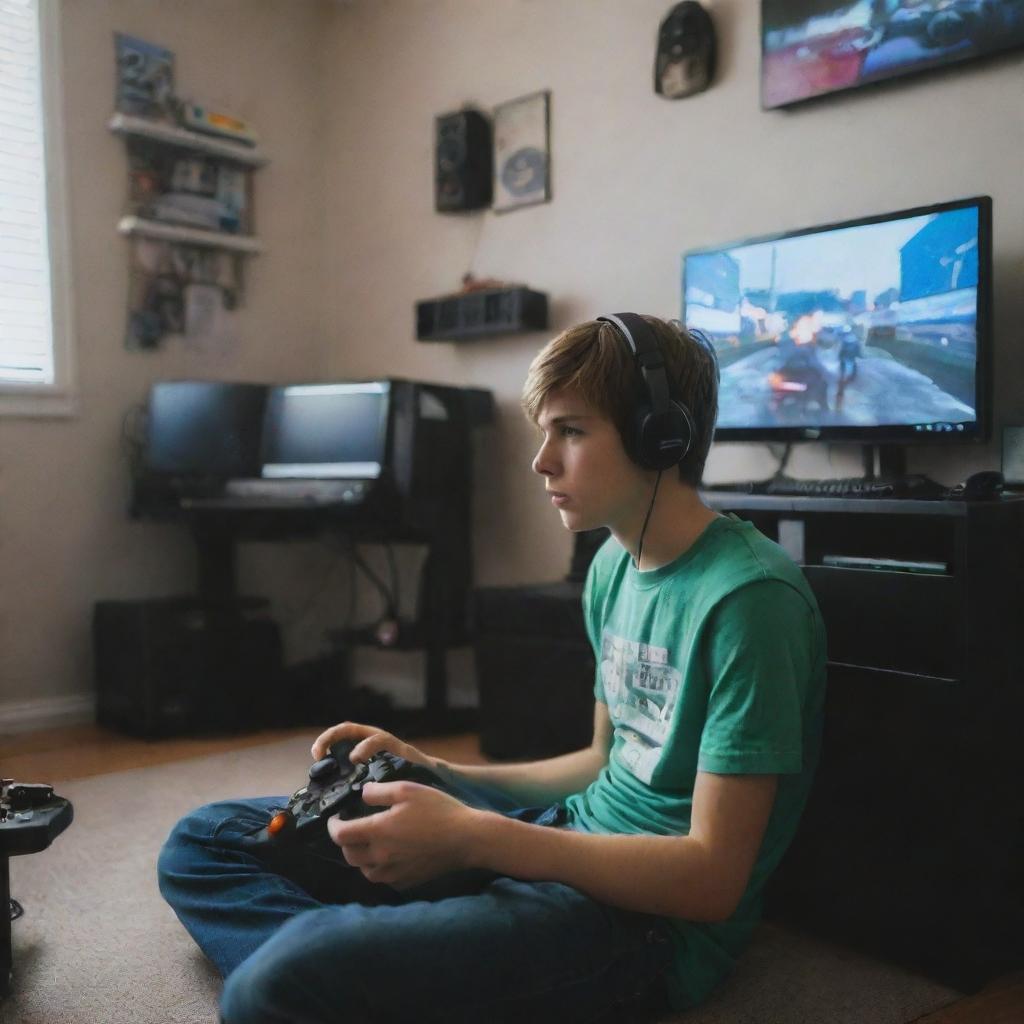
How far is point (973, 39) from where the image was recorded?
5.81 feet

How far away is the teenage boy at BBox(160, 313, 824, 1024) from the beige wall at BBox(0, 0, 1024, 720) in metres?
1.06

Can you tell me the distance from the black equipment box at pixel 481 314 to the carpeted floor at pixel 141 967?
1541 millimetres

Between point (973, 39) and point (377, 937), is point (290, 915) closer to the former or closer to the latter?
point (377, 937)

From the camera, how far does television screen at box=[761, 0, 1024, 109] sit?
1.76m

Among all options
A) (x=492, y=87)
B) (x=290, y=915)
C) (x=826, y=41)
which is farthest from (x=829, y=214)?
(x=290, y=915)

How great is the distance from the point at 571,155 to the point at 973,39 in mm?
1092

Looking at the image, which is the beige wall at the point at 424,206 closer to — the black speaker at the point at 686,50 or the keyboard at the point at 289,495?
the black speaker at the point at 686,50

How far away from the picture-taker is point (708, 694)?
3.24 ft

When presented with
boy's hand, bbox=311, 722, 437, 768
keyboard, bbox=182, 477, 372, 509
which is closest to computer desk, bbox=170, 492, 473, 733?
keyboard, bbox=182, 477, 372, 509

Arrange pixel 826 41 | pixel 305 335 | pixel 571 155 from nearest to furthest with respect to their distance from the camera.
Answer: pixel 826 41, pixel 571 155, pixel 305 335

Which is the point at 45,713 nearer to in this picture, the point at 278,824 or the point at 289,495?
the point at 289,495

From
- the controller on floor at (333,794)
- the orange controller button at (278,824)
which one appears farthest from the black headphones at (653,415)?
the orange controller button at (278,824)

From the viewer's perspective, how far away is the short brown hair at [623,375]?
1.04 meters

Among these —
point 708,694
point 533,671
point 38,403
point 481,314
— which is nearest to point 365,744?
point 708,694
